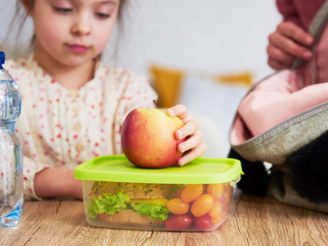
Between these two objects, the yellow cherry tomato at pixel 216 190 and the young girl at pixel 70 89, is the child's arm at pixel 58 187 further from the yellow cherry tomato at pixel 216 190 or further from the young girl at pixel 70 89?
the yellow cherry tomato at pixel 216 190

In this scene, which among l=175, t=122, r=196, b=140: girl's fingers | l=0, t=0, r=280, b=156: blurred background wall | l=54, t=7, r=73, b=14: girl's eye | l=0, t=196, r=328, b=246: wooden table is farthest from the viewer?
l=0, t=0, r=280, b=156: blurred background wall

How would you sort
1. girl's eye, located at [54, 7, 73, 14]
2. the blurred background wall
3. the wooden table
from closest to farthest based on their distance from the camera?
the wooden table
girl's eye, located at [54, 7, 73, 14]
the blurred background wall

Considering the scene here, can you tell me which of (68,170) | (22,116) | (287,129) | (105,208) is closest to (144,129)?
(105,208)

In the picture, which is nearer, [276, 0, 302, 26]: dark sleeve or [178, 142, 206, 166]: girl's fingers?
[178, 142, 206, 166]: girl's fingers

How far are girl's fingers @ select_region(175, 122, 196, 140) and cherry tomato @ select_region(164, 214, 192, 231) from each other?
5.2 inches

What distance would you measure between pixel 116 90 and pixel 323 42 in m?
0.48

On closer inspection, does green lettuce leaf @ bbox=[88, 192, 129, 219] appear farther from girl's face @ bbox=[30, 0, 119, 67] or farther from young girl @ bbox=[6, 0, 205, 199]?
girl's face @ bbox=[30, 0, 119, 67]

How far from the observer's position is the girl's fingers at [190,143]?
0.97 metres

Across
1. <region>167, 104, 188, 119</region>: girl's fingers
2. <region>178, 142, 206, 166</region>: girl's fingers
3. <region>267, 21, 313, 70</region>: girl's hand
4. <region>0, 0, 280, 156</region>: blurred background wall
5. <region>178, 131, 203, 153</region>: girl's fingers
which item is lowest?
<region>0, 0, 280, 156</region>: blurred background wall

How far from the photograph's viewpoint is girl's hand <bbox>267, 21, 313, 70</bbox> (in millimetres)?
1283

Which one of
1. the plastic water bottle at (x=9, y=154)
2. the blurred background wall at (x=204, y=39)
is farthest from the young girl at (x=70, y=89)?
the blurred background wall at (x=204, y=39)

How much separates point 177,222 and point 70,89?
23.8 inches

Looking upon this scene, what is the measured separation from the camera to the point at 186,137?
1.01m

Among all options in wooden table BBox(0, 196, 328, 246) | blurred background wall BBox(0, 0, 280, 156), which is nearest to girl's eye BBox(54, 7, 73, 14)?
wooden table BBox(0, 196, 328, 246)
